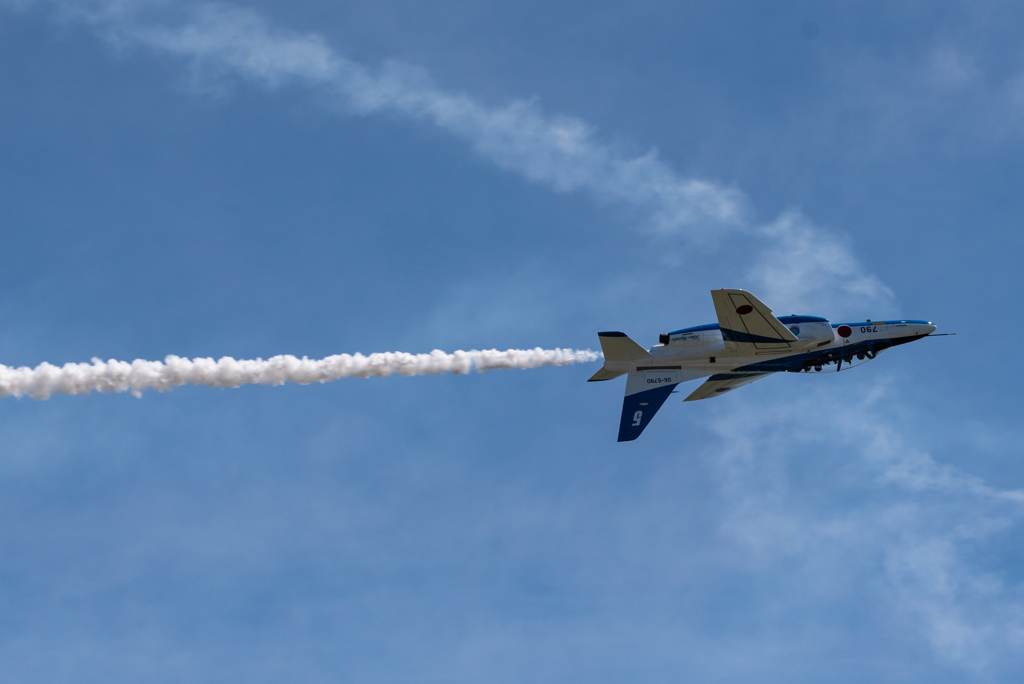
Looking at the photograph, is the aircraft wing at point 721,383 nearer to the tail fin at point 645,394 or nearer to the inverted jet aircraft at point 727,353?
the inverted jet aircraft at point 727,353

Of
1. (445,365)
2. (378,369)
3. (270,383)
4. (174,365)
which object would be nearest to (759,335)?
(445,365)

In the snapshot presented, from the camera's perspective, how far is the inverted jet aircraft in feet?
167

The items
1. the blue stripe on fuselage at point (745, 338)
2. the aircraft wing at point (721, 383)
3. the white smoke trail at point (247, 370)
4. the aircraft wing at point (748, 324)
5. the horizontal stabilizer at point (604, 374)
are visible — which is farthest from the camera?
the aircraft wing at point (721, 383)

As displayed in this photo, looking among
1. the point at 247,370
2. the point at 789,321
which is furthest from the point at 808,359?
the point at 247,370

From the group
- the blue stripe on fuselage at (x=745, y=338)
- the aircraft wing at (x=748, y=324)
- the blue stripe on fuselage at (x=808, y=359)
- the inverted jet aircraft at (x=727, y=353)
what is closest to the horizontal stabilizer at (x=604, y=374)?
the inverted jet aircraft at (x=727, y=353)

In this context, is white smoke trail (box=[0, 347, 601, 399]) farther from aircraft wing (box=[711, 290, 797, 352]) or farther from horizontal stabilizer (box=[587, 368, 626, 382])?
aircraft wing (box=[711, 290, 797, 352])

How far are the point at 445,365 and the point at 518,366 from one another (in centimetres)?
429

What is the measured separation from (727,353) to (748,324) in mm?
2585

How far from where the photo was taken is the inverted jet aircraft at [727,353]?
167ft

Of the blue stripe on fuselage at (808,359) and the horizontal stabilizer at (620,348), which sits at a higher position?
the horizontal stabilizer at (620,348)

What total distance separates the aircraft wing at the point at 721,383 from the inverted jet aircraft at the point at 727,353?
490 mm

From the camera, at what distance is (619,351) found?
5119cm

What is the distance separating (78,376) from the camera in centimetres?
4375

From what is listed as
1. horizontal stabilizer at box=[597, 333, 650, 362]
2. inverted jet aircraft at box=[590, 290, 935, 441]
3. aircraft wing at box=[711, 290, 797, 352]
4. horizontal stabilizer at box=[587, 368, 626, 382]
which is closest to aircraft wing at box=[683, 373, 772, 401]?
inverted jet aircraft at box=[590, 290, 935, 441]
